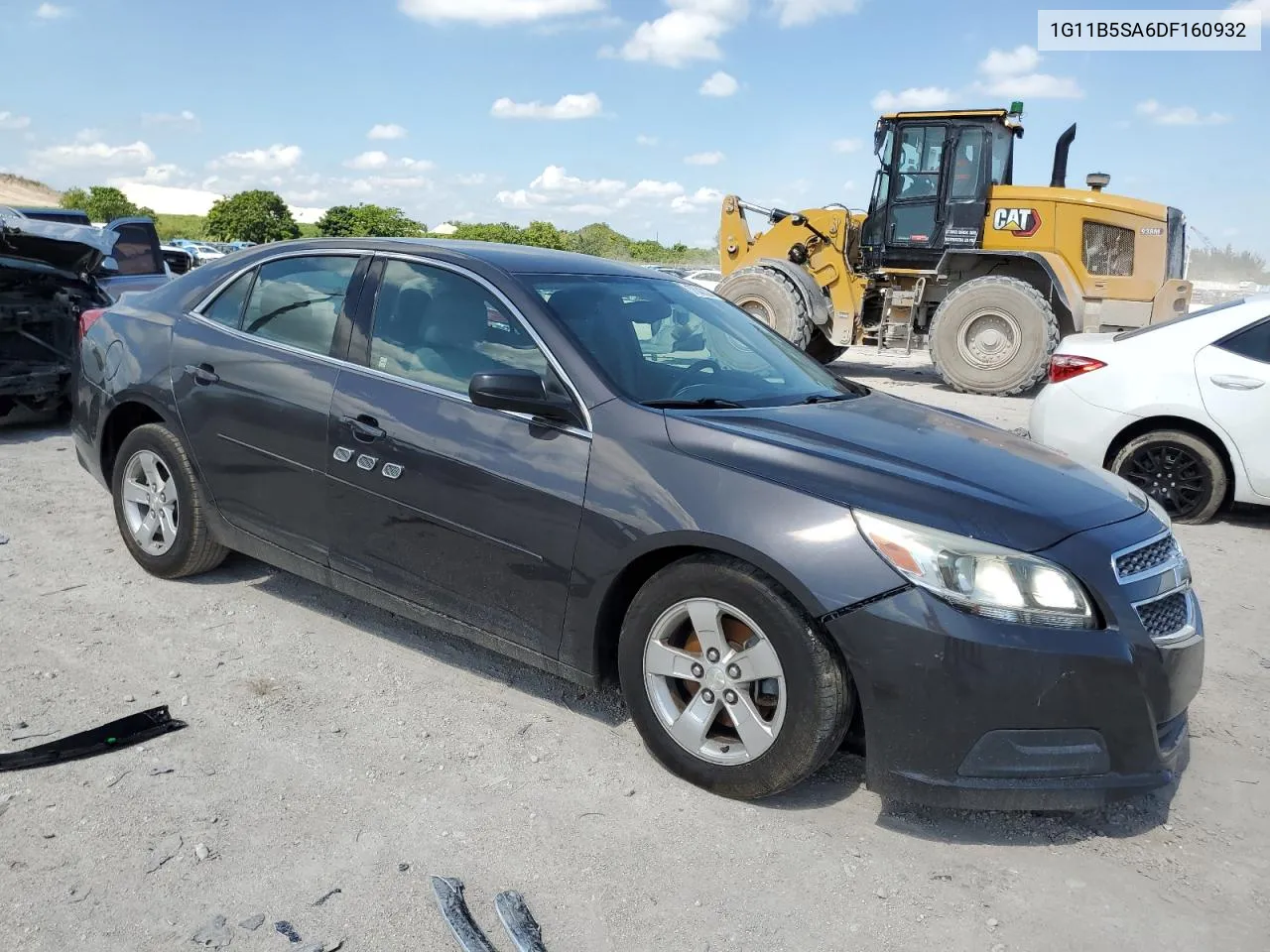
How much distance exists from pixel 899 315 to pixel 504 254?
11314mm

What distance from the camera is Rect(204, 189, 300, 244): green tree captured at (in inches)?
2206

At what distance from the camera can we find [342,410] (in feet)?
12.7

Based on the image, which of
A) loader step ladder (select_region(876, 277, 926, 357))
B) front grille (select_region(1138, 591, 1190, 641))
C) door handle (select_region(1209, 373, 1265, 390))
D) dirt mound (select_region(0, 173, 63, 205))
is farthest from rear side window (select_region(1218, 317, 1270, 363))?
dirt mound (select_region(0, 173, 63, 205))

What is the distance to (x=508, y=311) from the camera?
369 cm

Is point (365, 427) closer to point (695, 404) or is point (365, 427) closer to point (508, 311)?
point (508, 311)

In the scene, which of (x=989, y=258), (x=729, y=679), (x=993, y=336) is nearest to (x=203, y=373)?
(x=729, y=679)

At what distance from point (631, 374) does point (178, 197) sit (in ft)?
621

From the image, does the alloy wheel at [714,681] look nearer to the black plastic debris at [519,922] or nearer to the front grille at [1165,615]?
the black plastic debris at [519,922]

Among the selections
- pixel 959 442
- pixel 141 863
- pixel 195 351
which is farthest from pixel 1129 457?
pixel 141 863

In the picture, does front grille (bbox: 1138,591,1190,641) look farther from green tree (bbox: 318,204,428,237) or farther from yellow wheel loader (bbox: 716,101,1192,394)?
green tree (bbox: 318,204,428,237)

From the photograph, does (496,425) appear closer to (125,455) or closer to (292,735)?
(292,735)

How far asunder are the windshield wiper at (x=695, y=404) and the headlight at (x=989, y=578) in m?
0.91

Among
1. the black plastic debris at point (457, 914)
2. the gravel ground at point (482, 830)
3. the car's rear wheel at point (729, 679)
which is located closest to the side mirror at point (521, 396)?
the car's rear wheel at point (729, 679)

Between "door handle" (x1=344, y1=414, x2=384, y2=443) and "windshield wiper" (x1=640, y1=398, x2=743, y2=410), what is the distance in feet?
3.38
